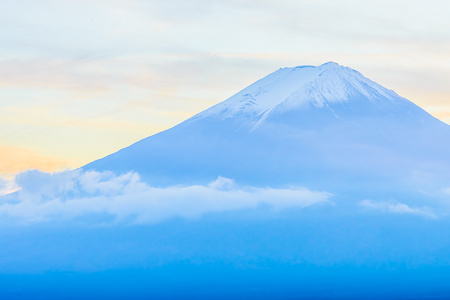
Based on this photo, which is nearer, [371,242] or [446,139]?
[446,139]

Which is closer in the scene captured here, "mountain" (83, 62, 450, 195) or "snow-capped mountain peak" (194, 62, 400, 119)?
"snow-capped mountain peak" (194, 62, 400, 119)

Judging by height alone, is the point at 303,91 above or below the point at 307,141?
above

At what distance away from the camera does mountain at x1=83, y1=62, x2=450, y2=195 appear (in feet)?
489

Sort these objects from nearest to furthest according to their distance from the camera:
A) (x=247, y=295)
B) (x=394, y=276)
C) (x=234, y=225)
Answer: (x=247, y=295) → (x=394, y=276) → (x=234, y=225)

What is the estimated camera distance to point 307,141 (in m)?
161

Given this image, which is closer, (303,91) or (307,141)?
(303,91)

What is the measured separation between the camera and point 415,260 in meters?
164

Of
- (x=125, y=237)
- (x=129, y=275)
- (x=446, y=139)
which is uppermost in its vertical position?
(x=446, y=139)

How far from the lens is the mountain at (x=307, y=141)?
149m

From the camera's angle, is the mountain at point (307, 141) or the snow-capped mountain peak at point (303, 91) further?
the mountain at point (307, 141)

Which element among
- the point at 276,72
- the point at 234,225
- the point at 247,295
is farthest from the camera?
the point at 234,225

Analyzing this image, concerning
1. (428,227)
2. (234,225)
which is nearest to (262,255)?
(234,225)

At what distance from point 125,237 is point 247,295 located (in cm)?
4586

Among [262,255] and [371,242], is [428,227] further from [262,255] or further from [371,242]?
→ [262,255]
